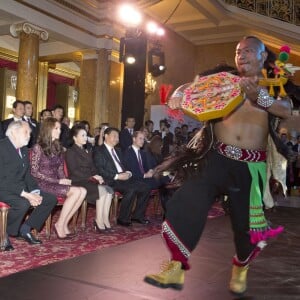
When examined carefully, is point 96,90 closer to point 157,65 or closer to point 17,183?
point 157,65

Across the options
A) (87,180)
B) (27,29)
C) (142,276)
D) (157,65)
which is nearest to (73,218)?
(87,180)

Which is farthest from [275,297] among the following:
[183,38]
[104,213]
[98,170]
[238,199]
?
[183,38]

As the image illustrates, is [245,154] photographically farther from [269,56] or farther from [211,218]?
[211,218]

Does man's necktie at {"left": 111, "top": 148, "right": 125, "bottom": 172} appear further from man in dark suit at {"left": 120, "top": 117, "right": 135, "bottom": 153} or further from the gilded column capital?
the gilded column capital

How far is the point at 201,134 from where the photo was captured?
243 centimetres

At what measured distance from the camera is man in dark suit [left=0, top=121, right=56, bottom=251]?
3.48 meters

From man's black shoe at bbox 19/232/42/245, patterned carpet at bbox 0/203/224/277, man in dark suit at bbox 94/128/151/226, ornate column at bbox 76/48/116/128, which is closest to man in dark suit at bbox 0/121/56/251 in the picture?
man's black shoe at bbox 19/232/42/245

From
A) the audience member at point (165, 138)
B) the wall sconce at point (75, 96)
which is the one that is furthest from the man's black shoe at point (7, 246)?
the wall sconce at point (75, 96)

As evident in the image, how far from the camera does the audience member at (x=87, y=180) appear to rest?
4.32 meters

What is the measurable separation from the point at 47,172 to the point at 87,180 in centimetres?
48

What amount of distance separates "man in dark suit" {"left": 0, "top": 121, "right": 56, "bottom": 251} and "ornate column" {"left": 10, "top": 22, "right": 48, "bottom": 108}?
4813 mm

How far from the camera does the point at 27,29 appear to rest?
818cm

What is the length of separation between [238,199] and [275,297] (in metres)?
0.74

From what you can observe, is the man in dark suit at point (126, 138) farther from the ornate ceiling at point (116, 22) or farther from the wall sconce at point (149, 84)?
the wall sconce at point (149, 84)
